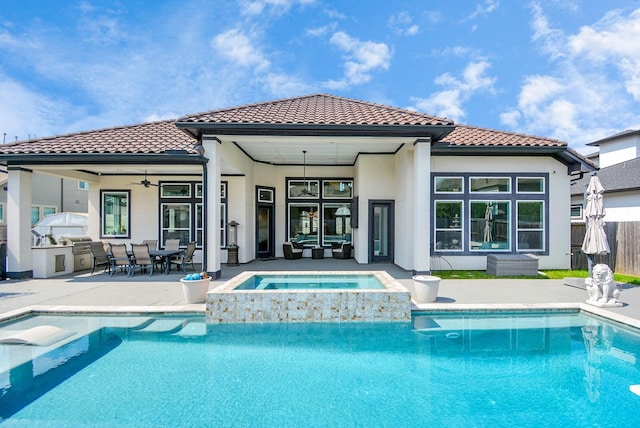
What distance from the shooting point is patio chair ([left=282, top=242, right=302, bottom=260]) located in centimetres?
1374

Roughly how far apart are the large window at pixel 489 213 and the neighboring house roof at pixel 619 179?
5.24 metres

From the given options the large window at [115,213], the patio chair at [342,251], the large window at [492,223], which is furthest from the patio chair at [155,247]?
the large window at [492,223]

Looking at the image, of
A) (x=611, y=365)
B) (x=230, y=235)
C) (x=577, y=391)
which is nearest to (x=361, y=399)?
(x=577, y=391)

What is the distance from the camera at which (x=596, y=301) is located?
669cm

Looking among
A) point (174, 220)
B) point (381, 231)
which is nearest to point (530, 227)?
point (381, 231)

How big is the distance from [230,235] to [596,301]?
10637mm

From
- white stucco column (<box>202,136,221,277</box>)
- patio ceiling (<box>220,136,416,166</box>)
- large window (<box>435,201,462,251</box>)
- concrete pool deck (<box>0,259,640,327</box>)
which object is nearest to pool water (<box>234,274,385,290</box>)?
concrete pool deck (<box>0,259,640,327</box>)

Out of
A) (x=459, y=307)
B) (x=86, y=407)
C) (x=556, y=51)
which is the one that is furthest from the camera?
(x=556, y=51)

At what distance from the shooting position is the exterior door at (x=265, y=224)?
547 inches

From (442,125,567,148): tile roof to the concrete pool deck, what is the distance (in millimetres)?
4108

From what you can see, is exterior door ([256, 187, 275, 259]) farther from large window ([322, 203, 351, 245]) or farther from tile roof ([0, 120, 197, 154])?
tile roof ([0, 120, 197, 154])

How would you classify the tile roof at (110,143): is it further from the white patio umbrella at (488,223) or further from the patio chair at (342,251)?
the white patio umbrella at (488,223)

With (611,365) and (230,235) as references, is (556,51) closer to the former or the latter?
(611,365)

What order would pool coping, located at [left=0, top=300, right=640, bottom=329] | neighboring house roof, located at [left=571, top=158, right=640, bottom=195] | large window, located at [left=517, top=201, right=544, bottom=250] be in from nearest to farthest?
pool coping, located at [left=0, top=300, right=640, bottom=329] < large window, located at [left=517, top=201, right=544, bottom=250] < neighboring house roof, located at [left=571, top=158, right=640, bottom=195]
